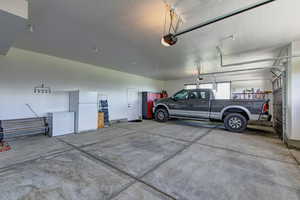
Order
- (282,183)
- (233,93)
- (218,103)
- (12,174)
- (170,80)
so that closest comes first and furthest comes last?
(282,183)
(12,174)
(218,103)
(233,93)
(170,80)

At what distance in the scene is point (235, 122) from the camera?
5.04 metres

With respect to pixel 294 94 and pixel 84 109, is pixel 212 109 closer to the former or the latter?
pixel 294 94

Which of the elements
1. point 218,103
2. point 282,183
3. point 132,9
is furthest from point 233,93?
point 132,9

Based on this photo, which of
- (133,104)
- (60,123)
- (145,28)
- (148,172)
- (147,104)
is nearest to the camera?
(148,172)

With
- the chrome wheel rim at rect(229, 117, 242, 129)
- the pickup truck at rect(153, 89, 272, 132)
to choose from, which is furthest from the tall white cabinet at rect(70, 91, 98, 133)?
the chrome wheel rim at rect(229, 117, 242, 129)

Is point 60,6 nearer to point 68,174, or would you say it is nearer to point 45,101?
point 68,174

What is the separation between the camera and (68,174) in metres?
2.10

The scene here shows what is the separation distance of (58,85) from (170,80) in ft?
25.9

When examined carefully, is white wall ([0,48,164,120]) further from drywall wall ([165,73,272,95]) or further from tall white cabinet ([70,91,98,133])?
drywall wall ([165,73,272,95])

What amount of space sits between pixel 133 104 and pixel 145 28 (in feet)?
18.6

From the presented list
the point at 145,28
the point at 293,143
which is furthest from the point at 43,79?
the point at 293,143

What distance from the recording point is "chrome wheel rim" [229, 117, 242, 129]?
16.3ft

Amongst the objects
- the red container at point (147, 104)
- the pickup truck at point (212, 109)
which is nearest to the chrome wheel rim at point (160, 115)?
the pickup truck at point (212, 109)

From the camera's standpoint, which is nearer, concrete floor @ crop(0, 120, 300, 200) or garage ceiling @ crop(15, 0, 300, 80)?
concrete floor @ crop(0, 120, 300, 200)
